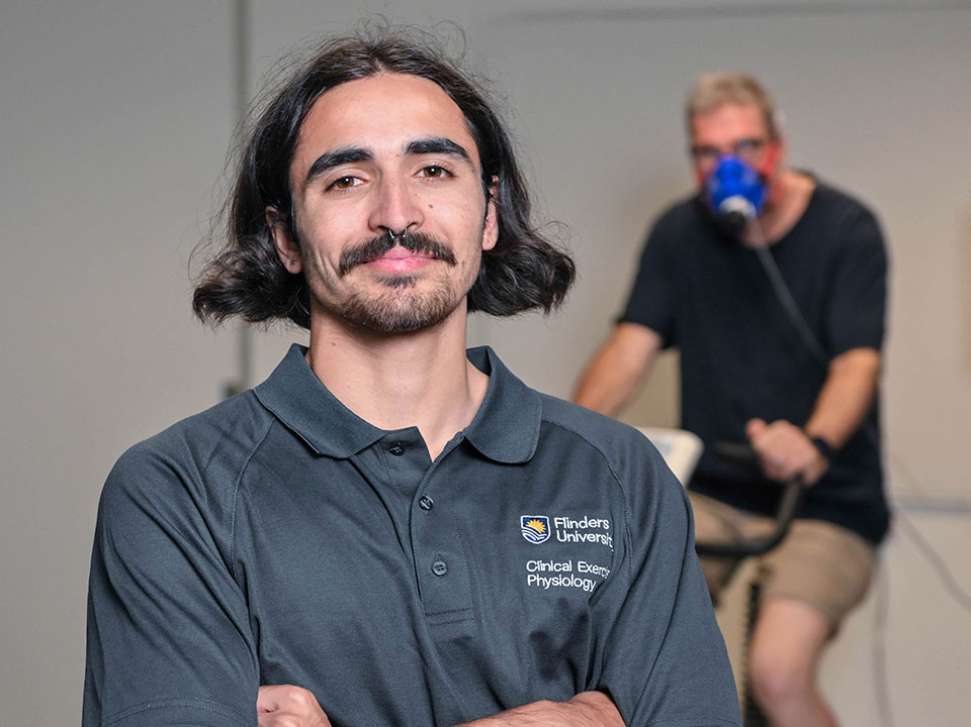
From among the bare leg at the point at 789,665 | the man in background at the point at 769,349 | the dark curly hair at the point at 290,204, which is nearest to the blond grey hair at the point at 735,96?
the man in background at the point at 769,349

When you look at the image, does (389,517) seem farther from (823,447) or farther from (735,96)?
(735,96)

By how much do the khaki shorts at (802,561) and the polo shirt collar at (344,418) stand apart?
Result: 145cm

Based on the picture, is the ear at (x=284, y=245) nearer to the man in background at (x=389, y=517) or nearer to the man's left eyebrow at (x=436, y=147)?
the man in background at (x=389, y=517)

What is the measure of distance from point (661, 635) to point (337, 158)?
0.64 metres

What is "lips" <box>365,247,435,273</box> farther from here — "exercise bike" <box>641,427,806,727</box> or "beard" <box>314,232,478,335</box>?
"exercise bike" <box>641,427,806,727</box>

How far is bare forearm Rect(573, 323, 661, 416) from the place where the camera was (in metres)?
3.42

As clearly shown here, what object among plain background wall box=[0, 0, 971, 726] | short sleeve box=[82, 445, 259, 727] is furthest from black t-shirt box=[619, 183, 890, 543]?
short sleeve box=[82, 445, 259, 727]

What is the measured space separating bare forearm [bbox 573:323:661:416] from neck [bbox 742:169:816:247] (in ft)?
1.08

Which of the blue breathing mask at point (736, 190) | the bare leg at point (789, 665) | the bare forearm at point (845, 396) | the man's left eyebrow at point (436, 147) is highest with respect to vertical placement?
the man's left eyebrow at point (436, 147)

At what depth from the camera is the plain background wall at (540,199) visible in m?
4.08

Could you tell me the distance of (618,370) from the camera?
3434 mm

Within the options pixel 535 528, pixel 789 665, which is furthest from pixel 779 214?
pixel 535 528

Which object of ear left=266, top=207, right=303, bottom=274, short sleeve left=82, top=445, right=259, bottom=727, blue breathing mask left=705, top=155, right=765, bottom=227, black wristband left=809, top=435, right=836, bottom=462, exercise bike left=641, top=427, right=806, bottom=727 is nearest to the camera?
short sleeve left=82, top=445, right=259, bottom=727

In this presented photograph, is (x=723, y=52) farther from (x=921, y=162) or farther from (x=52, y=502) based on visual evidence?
(x=52, y=502)
